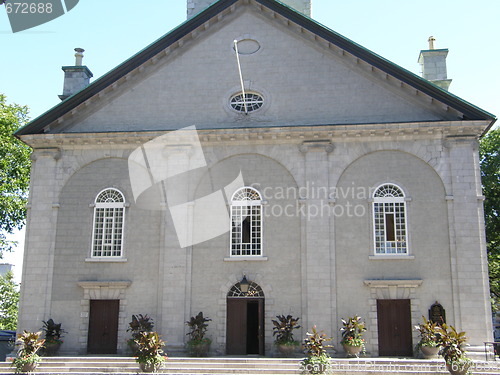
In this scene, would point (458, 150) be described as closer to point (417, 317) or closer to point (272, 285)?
point (417, 317)

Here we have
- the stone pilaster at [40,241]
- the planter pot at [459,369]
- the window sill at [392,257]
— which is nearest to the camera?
the planter pot at [459,369]

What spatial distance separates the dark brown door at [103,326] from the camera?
22625 millimetres

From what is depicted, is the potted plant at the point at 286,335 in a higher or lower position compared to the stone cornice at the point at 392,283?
lower

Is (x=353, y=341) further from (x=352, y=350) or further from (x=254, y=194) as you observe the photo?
(x=254, y=194)

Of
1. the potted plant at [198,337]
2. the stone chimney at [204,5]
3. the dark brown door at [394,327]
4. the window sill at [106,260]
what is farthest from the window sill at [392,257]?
the stone chimney at [204,5]

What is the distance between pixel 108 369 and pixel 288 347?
20.6 feet

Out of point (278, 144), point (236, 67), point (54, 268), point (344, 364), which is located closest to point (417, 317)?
point (344, 364)

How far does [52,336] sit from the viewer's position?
22.3 meters

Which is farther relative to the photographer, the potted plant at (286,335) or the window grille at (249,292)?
the window grille at (249,292)

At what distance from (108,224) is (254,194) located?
6034mm

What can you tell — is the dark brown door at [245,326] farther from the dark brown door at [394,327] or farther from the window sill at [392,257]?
the window sill at [392,257]

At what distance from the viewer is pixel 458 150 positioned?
22531 mm

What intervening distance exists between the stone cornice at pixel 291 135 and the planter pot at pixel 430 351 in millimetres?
7889

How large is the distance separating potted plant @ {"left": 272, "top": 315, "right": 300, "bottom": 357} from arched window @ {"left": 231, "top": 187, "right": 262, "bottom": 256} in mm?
2849
